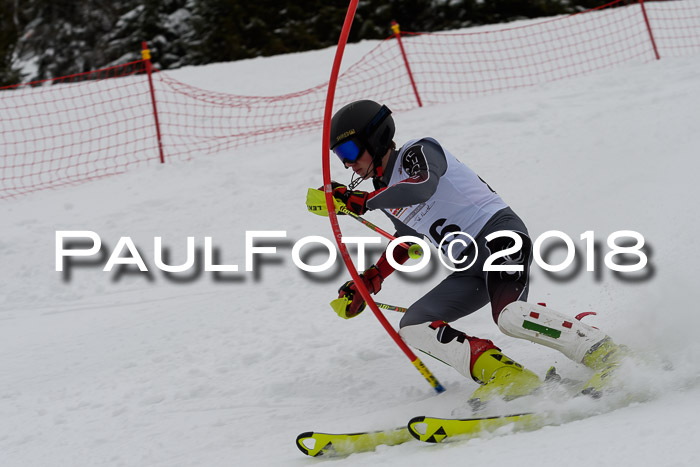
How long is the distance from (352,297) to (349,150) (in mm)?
811

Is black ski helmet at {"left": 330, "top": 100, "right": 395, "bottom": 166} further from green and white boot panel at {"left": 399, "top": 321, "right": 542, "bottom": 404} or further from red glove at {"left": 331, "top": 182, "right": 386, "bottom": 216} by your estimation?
green and white boot panel at {"left": 399, "top": 321, "right": 542, "bottom": 404}

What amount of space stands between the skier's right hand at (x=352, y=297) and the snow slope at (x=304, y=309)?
1.65ft

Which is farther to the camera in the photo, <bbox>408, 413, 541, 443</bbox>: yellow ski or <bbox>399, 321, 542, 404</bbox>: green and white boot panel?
<bbox>399, 321, 542, 404</bbox>: green and white boot panel

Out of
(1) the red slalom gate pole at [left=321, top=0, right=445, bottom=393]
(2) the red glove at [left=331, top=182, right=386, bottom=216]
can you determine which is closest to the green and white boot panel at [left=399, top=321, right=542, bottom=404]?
(1) the red slalom gate pole at [left=321, top=0, right=445, bottom=393]

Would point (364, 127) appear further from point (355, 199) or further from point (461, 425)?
point (461, 425)

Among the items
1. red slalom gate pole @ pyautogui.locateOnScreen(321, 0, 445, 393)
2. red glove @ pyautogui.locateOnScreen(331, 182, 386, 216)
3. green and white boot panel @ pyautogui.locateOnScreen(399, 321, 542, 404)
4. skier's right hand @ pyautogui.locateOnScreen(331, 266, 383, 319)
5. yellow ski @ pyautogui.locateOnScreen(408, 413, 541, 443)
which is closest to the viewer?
yellow ski @ pyautogui.locateOnScreen(408, 413, 541, 443)

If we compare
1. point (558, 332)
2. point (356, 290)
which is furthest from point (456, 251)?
point (558, 332)

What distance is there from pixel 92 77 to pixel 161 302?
418 inches

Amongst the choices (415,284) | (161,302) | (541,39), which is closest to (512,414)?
(415,284)

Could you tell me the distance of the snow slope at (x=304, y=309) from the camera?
9.80ft

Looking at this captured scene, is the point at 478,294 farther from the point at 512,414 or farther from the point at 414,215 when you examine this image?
the point at 512,414

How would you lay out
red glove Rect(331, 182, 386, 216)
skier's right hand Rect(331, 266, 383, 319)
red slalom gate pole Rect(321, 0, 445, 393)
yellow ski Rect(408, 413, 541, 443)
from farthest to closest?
skier's right hand Rect(331, 266, 383, 319)
red glove Rect(331, 182, 386, 216)
red slalom gate pole Rect(321, 0, 445, 393)
yellow ski Rect(408, 413, 541, 443)

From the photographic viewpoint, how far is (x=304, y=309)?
5.07m

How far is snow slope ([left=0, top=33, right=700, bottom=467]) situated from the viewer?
299 cm
